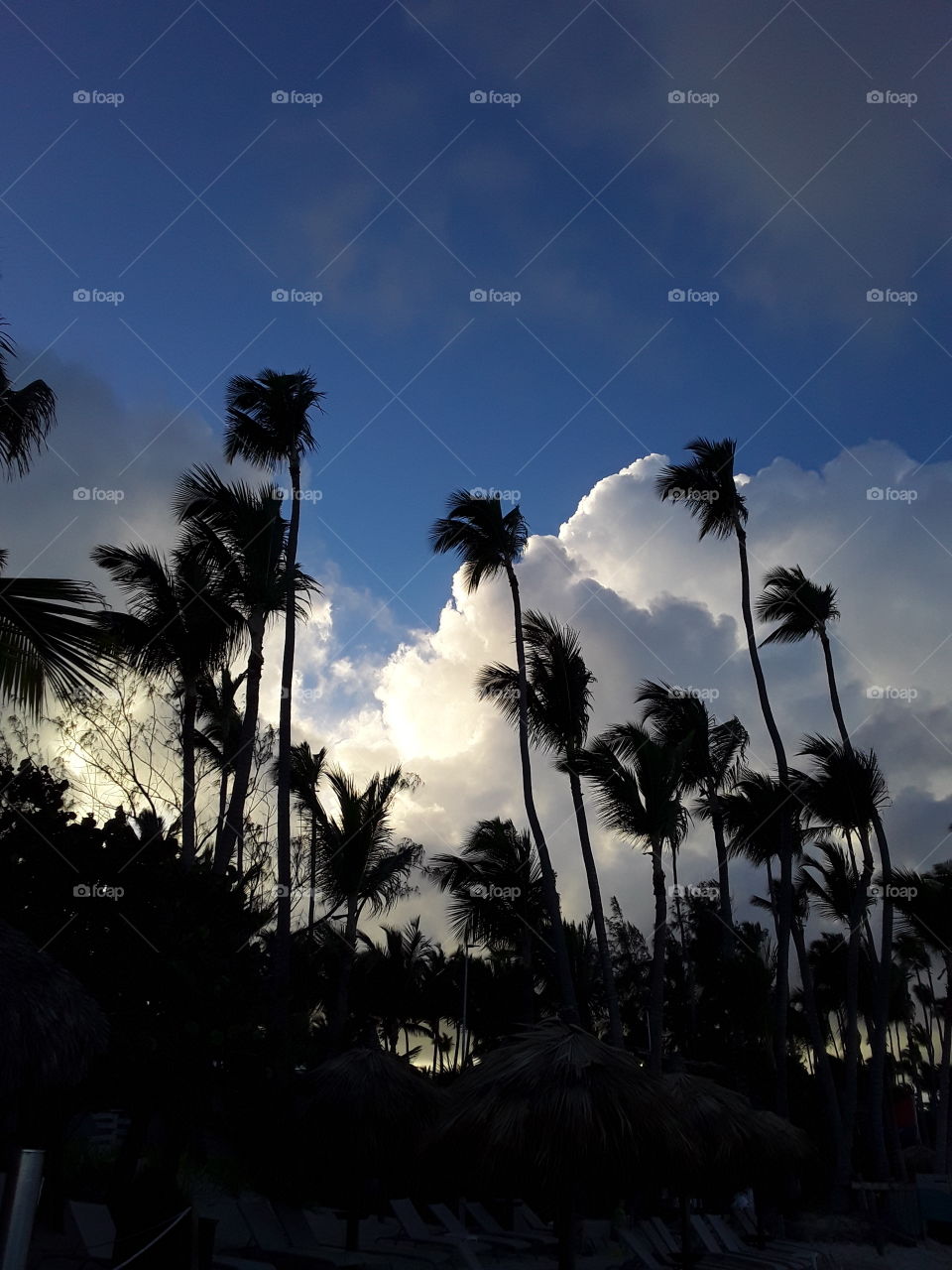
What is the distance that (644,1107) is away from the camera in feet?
34.1

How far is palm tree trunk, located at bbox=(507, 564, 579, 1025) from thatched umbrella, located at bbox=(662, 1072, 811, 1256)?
16.2 ft

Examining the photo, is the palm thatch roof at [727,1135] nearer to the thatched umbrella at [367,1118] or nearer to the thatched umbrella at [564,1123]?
the thatched umbrella at [367,1118]

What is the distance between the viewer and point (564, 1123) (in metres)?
9.91

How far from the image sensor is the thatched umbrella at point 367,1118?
1410 centimetres

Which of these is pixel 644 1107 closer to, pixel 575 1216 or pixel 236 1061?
pixel 575 1216

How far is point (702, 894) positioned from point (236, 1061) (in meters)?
31.2

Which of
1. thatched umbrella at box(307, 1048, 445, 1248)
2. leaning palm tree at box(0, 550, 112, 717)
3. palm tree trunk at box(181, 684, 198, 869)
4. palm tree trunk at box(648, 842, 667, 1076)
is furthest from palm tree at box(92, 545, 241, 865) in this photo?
leaning palm tree at box(0, 550, 112, 717)

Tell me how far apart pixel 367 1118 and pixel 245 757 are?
674 centimetres

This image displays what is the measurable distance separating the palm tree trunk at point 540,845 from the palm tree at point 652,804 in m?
1.82

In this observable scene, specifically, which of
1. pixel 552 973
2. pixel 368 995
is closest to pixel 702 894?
pixel 552 973

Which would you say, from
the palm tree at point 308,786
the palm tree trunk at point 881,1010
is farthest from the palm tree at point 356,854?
the palm tree trunk at point 881,1010

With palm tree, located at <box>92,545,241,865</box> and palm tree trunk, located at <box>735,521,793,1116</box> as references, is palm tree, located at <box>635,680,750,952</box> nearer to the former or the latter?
palm tree trunk, located at <box>735,521,793,1116</box>

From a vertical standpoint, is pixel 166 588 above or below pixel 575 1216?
above

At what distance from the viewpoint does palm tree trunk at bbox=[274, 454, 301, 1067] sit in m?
17.4
